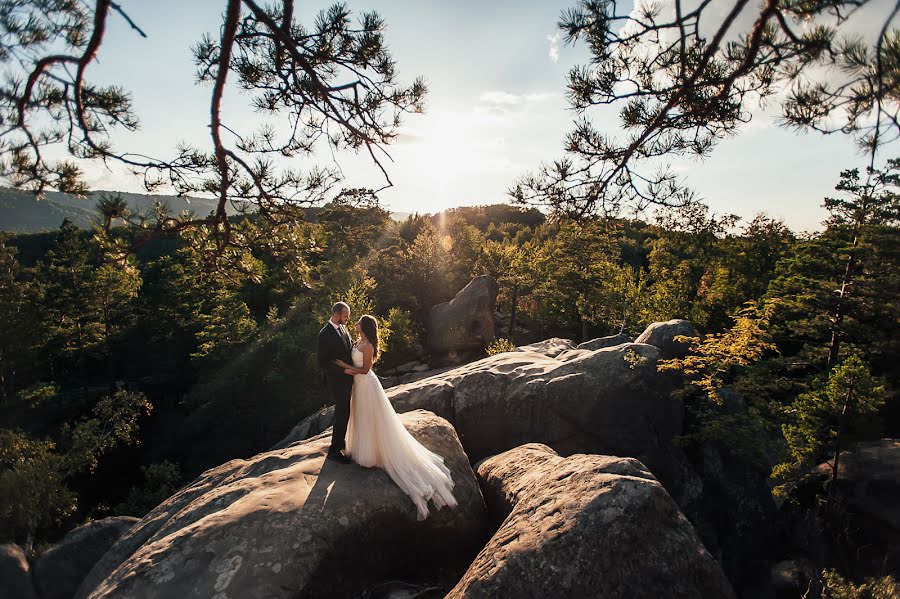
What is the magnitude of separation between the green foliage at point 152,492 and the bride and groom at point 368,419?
21142mm

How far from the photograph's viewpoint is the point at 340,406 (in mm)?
7371

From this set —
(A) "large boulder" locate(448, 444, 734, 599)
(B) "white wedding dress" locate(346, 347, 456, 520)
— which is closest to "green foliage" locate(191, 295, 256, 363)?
(B) "white wedding dress" locate(346, 347, 456, 520)

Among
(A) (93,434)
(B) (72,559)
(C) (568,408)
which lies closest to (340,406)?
(C) (568,408)

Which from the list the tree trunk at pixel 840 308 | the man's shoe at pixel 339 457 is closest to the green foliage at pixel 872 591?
the man's shoe at pixel 339 457

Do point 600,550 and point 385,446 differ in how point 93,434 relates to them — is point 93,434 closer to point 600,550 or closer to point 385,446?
point 385,446

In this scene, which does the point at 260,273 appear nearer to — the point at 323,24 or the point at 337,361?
the point at 337,361

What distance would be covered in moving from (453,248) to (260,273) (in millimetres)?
43798

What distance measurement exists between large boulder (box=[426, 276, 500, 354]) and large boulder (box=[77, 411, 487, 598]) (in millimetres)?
25257

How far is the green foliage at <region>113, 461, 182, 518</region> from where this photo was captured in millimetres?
23047

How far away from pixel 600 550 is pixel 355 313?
21.4m

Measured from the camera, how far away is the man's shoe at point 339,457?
7.38 meters

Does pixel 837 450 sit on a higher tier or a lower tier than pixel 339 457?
lower

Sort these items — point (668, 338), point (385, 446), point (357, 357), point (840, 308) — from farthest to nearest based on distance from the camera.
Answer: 1. point (840, 308)
2. point (668, 338)
3. point (357, 357)
4. point (385, 446)

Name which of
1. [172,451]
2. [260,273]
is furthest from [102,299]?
[260,273]
